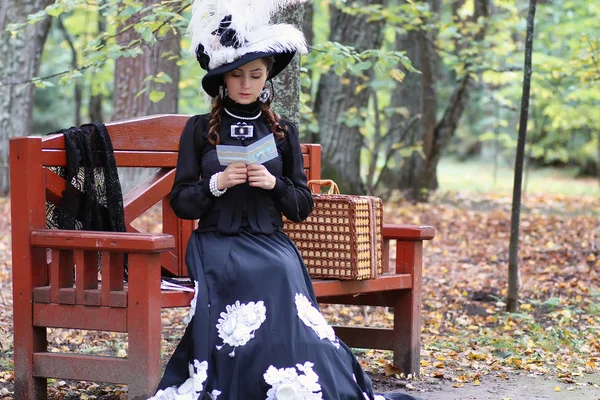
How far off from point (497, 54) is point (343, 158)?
2.40 meters

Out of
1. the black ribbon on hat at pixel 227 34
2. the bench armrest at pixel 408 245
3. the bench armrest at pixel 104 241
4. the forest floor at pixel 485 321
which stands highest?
the black ribbon on hat at pixel 227 34

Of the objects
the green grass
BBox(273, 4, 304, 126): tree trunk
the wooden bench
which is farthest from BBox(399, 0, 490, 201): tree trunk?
the wooden bench

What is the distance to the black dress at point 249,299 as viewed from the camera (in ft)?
12.1

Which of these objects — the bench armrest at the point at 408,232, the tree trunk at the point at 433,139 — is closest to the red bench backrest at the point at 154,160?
the bench armrest at the point at 408,232

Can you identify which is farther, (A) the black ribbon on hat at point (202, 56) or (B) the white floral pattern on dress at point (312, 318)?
(A) the black ribbon on hat at point (202, 56)

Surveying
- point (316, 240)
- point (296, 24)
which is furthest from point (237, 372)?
point (296, 24)

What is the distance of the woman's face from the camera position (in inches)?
155

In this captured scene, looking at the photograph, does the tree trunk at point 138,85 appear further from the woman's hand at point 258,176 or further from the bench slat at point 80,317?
the woman's hand at point 258,176

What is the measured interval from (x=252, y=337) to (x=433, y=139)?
10.4 meters

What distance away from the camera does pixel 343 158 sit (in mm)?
11633

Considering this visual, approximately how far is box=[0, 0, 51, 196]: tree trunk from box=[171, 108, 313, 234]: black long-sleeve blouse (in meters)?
8.06

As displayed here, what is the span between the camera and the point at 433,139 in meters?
13.7

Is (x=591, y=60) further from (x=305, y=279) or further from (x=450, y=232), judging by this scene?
(x=305, y=279)

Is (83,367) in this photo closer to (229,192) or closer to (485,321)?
(229,192)
